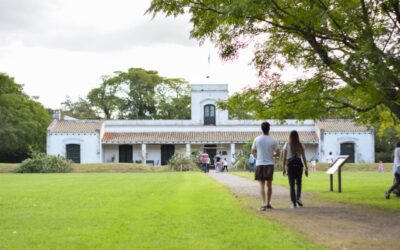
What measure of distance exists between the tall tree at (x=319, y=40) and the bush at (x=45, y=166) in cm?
2602

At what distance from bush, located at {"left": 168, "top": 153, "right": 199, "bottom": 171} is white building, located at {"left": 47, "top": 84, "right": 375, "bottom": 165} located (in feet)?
31.1

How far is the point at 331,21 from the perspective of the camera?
11.9m

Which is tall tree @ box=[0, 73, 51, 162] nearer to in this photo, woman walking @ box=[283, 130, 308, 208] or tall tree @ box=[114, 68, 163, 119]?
tall tree @ box=[114, 68, 163, 119]

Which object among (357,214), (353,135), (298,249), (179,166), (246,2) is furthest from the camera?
(353,135)

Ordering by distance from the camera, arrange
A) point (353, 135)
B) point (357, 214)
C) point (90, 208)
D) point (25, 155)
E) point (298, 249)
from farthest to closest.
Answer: point (25, 155), point (353, 135), point (90, 208), point (357, 214), point (298, 249)

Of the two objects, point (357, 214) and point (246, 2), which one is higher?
point (246, 2)

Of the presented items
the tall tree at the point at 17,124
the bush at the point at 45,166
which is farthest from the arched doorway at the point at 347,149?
the tall tree at the point at 17,124

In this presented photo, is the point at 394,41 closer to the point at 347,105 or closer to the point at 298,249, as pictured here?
the point at 347,105

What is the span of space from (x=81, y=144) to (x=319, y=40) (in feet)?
133

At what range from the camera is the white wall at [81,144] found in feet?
166

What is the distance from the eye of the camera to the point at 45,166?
1521 inches

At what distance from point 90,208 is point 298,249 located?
5759 millimetres

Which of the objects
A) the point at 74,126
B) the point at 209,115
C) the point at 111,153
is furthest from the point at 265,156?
the point at 209,115

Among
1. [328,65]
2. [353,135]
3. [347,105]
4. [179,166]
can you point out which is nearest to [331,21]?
[328,65]
